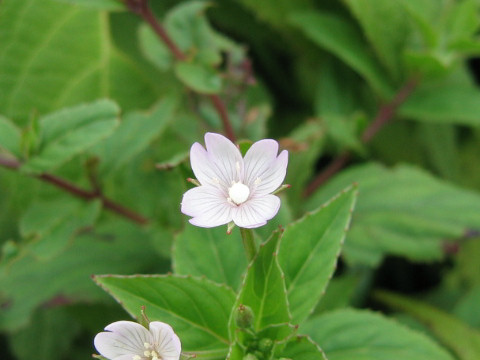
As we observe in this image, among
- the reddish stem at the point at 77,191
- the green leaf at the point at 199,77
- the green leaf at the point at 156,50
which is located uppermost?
the green leaf at the point at 156,50

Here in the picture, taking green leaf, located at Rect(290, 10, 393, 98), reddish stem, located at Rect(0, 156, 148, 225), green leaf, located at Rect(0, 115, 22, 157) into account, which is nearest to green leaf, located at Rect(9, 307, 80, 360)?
reddish stem, located at Rect(0, 156, 148, 225)

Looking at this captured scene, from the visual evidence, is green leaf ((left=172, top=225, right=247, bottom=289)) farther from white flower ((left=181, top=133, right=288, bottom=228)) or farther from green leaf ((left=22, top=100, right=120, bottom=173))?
green leaf ((left=22, top=100, right=120, bottom=173))

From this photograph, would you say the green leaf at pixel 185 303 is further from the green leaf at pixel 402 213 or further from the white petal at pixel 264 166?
the green leaf at pixel 402 213

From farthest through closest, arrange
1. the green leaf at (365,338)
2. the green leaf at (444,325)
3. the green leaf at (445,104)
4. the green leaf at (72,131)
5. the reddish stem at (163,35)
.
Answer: the green leaf at (445,104)
the green leaf at (444,325)
the reddish stem at (163,35)
the green leaf at (72,131)
the green leaf at (365,338)

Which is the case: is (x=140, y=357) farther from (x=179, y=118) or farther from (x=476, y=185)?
(x=476, y=185)

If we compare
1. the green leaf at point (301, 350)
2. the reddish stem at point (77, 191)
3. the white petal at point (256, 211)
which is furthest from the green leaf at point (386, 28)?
the green leaf at point (301, 350)

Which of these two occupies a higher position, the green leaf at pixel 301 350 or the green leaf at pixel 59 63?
the green leaf at pixel 59 63
